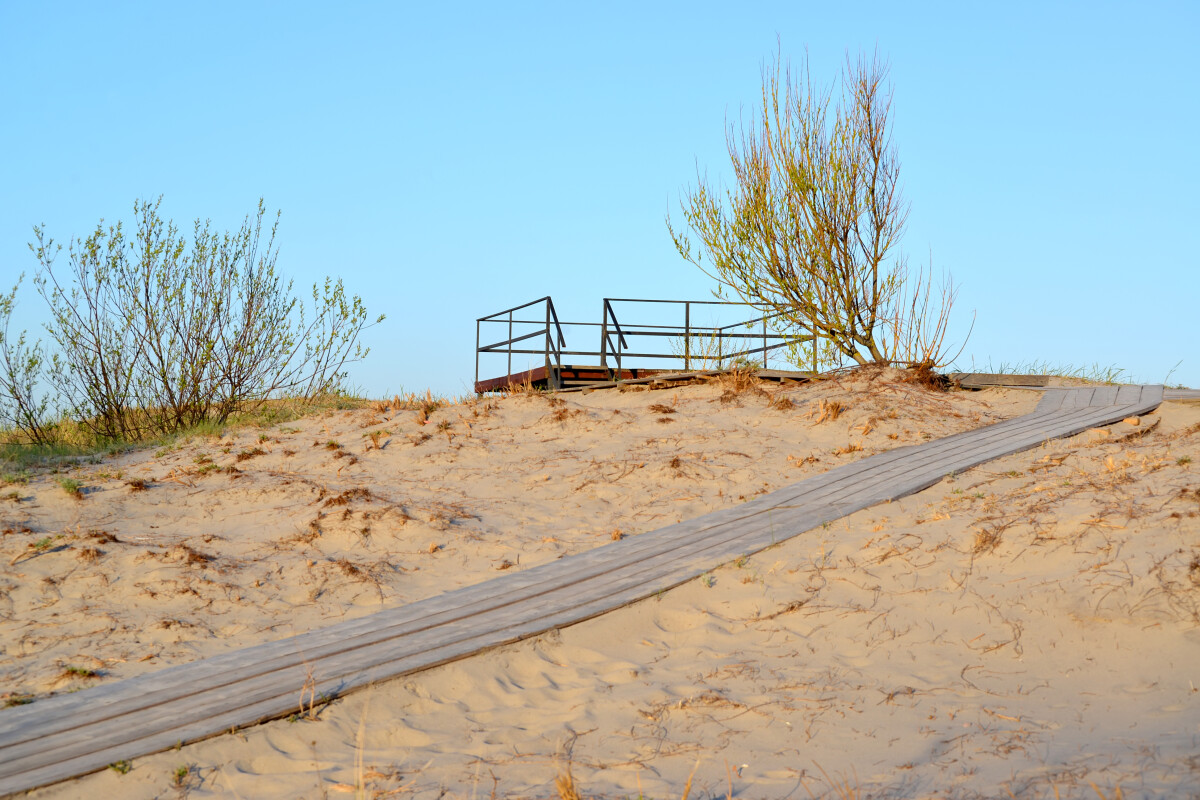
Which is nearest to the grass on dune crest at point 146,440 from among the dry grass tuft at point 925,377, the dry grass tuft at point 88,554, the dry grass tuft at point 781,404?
the dry grass tuft at point 88,554

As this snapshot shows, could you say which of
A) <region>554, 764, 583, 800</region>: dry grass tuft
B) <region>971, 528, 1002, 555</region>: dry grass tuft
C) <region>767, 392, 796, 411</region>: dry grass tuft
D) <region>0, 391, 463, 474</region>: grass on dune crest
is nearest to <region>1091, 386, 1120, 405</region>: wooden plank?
<region>767, 392, 796, 411</region>: dry grass tuft

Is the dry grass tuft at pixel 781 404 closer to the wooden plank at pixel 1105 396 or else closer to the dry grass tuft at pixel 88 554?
the wooden plank at pixel 1105 396

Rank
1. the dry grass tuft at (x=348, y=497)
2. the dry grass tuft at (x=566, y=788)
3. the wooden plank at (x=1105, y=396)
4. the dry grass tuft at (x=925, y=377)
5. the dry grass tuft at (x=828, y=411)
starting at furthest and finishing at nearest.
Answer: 1. the dry grass tuft at (x=925, y=377)
2. the wooden plank at (x=1105, y=396)
3. the dry grass tuft at (x=828, y=411)
4. the dry grass tuft at (x=348, y=497)
5. the dry grass tuft at (x=566, y=788)

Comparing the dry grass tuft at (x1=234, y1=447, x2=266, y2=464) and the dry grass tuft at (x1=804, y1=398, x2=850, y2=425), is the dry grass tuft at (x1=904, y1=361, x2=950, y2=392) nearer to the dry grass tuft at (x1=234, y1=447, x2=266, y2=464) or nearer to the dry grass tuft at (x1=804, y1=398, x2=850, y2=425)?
the dry grass tuft at (x1=804, y1=398, x2=850, y2=425)

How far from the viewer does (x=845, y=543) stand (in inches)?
226

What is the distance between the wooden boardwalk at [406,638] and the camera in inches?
142

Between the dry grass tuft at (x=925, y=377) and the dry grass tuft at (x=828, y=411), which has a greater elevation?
the dry grass tuft at (x=925, y=377)

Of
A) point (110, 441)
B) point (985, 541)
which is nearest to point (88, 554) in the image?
point (985, 541)

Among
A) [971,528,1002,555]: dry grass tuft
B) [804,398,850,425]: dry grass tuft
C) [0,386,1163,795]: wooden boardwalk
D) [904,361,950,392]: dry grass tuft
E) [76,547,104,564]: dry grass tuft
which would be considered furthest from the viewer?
[904,361,950,392]: dry grass tuft

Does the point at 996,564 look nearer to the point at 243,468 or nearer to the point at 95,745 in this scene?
the point at 95,745

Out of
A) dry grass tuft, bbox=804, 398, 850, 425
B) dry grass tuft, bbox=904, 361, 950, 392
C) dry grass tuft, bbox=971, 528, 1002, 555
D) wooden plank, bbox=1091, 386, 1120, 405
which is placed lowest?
dry grass tuft, bbox=971, 528, 1002, 555

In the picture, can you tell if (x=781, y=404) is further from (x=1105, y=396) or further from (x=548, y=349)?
(x=548, y=349)

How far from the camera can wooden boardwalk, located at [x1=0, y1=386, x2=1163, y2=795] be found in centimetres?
362

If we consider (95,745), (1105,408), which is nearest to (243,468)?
(95,745)
